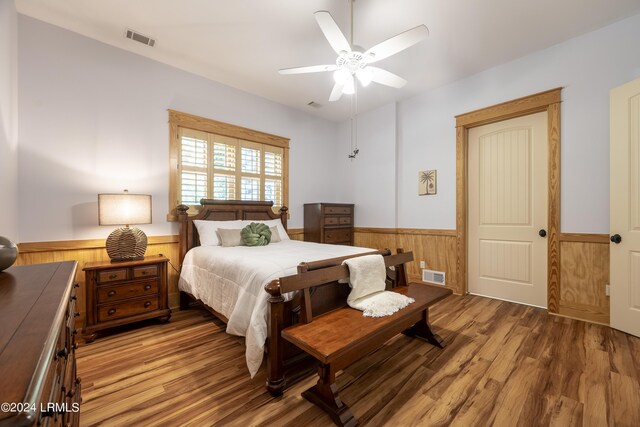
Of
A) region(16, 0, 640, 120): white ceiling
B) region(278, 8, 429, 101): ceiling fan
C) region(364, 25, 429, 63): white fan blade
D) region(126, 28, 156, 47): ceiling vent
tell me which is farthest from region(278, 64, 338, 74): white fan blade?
region(126, 28, 156, 47): ceiling vent

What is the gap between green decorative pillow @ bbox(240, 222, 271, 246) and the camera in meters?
3.13

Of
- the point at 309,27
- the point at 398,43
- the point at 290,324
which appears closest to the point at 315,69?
the point at 309,27

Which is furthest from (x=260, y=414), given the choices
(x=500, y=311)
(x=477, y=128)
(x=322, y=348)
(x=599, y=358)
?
(x=477, y=128)

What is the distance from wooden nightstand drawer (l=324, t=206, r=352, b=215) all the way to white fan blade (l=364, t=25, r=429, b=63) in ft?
8.20

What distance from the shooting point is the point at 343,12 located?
93.2 inches

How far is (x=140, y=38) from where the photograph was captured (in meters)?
2.76

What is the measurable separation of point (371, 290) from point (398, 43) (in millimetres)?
1885

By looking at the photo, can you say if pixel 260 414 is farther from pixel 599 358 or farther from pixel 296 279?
pixel 599 358

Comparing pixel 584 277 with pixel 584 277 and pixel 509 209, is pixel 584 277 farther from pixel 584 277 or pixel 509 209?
pixel 509 209

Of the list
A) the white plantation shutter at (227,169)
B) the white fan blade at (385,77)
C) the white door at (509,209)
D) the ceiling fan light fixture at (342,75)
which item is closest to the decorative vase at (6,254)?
the white plantation shutter at (227,169)

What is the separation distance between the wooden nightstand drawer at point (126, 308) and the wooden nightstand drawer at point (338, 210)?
2.62m

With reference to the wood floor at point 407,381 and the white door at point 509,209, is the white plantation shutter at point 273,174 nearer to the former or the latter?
the wood floor at point 407,381

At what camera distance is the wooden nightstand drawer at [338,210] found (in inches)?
173

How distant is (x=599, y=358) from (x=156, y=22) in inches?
186
